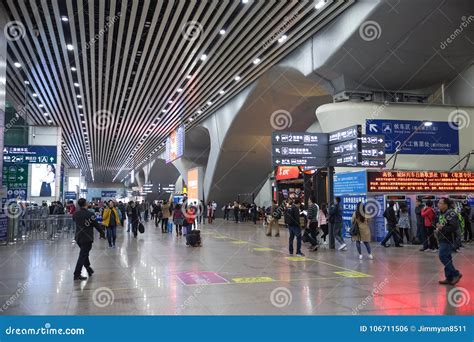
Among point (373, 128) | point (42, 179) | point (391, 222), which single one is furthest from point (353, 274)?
point (42, 179)

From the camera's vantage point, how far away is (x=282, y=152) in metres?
13.4

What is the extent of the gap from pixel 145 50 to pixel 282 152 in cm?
784

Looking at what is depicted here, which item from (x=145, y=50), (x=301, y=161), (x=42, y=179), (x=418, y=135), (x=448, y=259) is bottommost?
(x=448, y=259)

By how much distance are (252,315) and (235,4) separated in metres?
11.1

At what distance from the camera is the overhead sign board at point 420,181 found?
15234mm

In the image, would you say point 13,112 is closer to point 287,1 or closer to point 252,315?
point 287,1

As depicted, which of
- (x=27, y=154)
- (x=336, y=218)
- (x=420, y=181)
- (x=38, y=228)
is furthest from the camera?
(x=38, y=228)

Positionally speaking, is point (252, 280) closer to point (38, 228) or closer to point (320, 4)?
point (320, 4)

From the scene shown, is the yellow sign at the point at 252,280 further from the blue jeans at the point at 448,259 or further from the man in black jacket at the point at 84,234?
the blue jeans at the point at 448,259

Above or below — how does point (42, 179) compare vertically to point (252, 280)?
above

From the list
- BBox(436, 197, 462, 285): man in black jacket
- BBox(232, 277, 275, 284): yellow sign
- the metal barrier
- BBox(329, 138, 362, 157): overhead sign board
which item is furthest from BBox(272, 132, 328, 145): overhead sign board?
the metal barrier

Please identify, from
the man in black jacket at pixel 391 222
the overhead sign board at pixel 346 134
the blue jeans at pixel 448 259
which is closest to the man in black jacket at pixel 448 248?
the blue jeans at pixel 448 259

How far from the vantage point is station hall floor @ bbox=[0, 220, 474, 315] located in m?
5.92

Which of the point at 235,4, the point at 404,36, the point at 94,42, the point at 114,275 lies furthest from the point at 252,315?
the point at 94,42
